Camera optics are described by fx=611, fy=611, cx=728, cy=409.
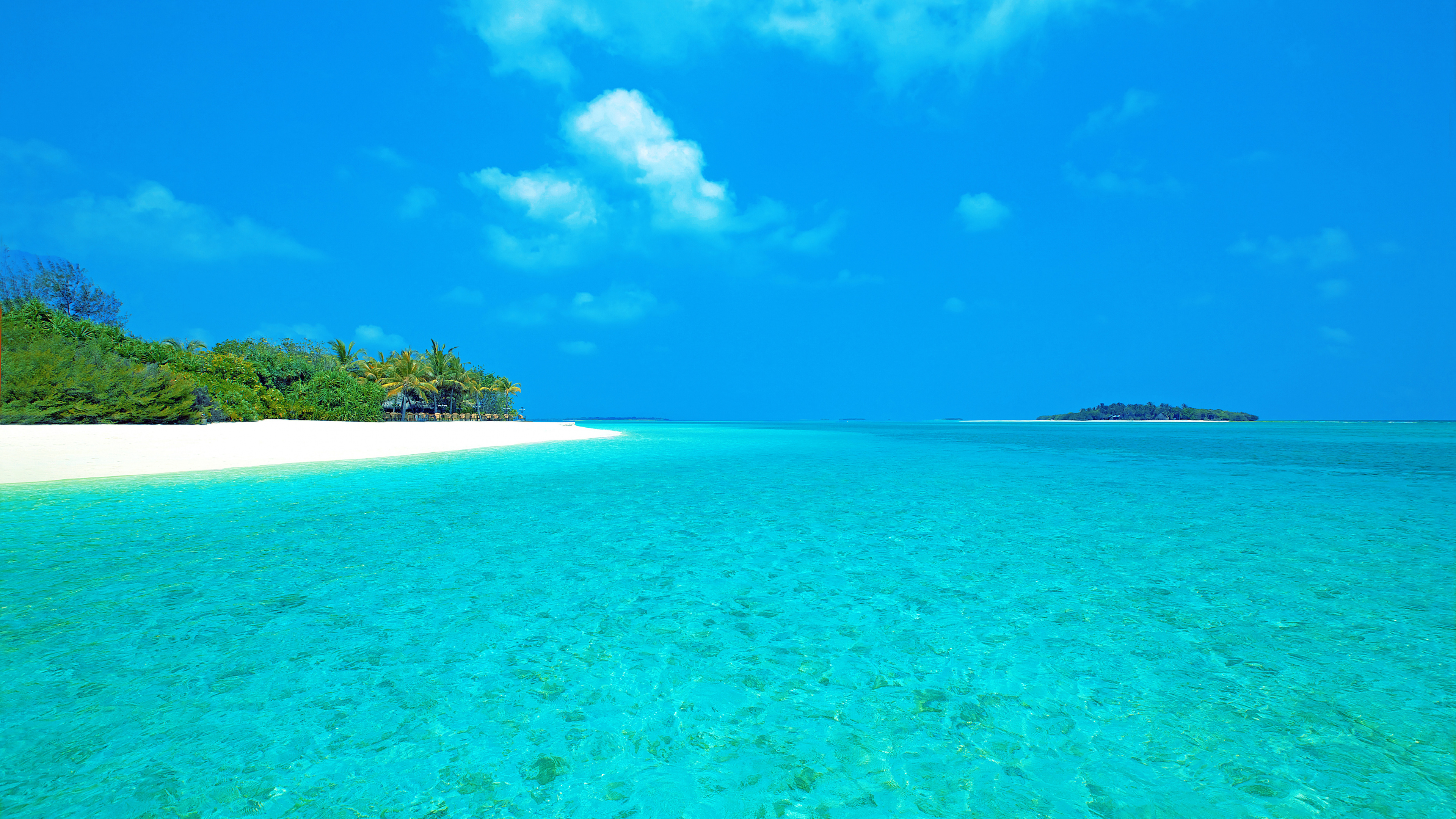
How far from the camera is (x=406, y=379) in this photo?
160 feet

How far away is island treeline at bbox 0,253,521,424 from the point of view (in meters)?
19.4

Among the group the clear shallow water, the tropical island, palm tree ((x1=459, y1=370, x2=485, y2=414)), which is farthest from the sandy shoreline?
palm tree ((x1=459, y1=370, x2=485, y2=414))

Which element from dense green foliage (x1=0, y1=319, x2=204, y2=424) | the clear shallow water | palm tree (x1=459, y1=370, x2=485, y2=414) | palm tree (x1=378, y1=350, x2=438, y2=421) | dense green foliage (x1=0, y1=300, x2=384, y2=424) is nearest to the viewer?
the clear shallow water

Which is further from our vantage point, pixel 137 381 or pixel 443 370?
pixel 443 370

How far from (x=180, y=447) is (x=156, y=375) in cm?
891

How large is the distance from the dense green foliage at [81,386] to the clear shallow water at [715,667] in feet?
43.0

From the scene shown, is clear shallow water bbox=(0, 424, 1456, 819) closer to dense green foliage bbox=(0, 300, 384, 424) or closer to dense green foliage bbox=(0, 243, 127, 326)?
dense green foliage bbox=(0, 300, 384, 424)

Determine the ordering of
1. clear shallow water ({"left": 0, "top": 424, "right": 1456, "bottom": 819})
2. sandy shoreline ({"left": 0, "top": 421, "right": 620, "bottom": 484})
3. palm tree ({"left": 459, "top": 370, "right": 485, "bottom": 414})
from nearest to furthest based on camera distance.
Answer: clear shallow water ({"left": 0, "top": 424, "right": 1456, "bottom": 819}), sandy shoreline ({"left": 0, "top": 421, "right": 620, "bottom": 484}), palm tree ({"left": 459, "top": 370, "right": 485, "bottom": 414})

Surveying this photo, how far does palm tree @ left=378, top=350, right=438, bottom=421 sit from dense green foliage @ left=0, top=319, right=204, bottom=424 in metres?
24.0

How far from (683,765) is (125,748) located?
9.33 ft

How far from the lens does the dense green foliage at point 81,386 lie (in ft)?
61.0

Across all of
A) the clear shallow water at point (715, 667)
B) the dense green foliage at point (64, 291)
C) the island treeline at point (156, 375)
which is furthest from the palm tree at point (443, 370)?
the clear shallow water at point (715, 667)

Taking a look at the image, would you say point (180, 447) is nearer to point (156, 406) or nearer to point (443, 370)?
point (156, 406)

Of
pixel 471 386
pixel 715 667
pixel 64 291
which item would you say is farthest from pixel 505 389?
pixel 715 667
